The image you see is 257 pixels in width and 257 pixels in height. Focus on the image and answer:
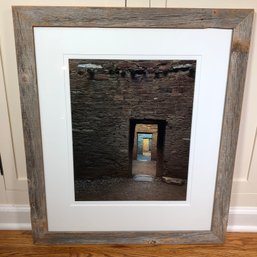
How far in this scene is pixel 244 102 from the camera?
1.31 m

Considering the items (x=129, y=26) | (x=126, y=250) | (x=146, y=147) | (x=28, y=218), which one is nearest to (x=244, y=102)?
(x=146, y=147)

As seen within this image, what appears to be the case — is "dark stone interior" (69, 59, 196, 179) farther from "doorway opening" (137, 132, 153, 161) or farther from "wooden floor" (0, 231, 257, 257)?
"wooden floor" (0, 231, 257, 257)

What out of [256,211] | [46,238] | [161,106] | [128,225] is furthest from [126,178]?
[256,211]

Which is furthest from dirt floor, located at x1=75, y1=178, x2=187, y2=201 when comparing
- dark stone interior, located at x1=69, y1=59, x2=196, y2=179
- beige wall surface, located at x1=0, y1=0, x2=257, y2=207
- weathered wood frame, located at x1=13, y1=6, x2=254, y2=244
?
beige wall surface, located at x1=0, y1=0, x2=257, y2=207

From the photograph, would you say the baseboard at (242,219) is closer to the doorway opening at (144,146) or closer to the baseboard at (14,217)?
the doorway opening at (144,146)

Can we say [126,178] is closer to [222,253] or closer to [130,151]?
[130,151]

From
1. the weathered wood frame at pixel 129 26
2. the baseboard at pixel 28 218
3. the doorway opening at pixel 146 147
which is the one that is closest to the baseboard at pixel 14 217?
the baseboard at pixel 28 218

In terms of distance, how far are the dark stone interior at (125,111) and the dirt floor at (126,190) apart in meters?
0.03

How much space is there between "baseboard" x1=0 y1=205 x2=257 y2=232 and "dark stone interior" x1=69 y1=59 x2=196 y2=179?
1.21 feet

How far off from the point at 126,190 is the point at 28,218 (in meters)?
0.52

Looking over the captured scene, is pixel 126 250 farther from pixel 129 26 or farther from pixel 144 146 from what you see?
pixel 129 26

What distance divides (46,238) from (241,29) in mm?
1217

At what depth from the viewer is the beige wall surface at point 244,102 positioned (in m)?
1.16

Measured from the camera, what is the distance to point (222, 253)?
4.68 ft
